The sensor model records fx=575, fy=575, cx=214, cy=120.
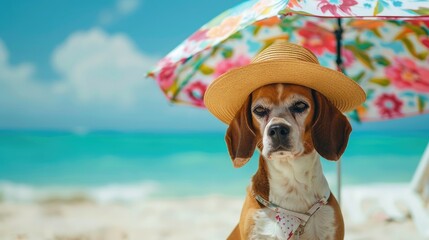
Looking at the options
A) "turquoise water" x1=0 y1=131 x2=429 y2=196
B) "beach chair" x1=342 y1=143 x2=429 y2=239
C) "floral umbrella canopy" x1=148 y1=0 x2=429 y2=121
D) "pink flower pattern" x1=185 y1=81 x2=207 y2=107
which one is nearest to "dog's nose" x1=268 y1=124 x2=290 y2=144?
"floral umbrella canopy" x1=148 y1=0 x2=429 y2=121

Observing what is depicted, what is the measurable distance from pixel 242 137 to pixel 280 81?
10.9 inches

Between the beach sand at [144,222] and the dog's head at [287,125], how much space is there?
2.34 meters

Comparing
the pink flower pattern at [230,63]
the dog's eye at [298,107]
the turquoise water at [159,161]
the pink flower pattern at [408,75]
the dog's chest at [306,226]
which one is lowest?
Answer: the dog's chest at [306,226]

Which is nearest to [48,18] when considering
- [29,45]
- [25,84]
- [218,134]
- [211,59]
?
[29,45]

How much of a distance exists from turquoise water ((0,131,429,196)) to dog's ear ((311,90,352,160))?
6991 millimetres

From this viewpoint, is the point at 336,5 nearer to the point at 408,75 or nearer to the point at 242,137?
the point at 242,137

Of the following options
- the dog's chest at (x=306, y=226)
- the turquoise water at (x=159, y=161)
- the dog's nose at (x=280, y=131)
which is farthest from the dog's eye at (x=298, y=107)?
the turquoise water at (x=159, y=161)

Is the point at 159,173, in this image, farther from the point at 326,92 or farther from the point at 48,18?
A: the point at 326,92

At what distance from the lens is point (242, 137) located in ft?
7.72

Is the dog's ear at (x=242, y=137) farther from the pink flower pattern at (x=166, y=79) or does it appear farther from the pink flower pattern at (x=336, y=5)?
the pink flower pattern at (x=166, y=79)

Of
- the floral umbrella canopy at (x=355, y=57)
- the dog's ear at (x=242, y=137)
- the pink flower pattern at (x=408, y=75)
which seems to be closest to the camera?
the dog's ear at (x=242, y=137)

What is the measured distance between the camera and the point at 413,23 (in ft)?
10.9

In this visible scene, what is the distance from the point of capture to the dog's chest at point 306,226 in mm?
2244

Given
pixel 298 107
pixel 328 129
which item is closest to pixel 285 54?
pixel 298 107
